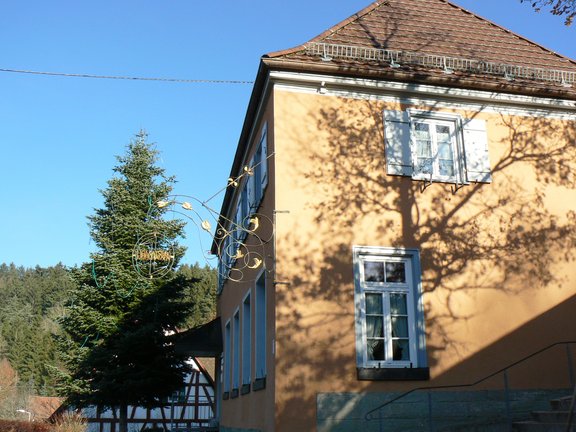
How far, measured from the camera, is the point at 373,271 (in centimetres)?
1098

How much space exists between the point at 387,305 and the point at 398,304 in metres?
0.21

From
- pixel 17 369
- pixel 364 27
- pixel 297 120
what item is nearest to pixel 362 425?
pixel 297 120

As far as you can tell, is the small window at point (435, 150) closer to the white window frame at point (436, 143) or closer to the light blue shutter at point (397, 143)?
the white window frame at point (436, 143)

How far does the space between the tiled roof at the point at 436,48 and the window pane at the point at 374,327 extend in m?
4.34

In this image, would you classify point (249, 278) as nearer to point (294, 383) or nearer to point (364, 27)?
point (294, 383)

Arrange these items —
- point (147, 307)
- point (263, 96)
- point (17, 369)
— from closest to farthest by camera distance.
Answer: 1. point (263, 96)
2. point (147, 307)
3. point (17, 369)

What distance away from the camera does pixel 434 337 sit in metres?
10.7

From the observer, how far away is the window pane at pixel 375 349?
10.5 m

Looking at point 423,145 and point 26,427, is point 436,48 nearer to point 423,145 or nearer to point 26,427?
point 423,145

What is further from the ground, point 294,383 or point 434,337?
point 434,337

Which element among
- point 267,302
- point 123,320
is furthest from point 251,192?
point 123,320

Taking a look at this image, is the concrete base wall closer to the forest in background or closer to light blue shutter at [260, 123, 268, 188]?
light blue shutter at [260, 123, 268, 188]

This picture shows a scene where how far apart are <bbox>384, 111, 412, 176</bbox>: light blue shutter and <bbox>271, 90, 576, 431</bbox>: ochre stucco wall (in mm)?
131

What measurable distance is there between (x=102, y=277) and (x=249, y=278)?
11590 mm
